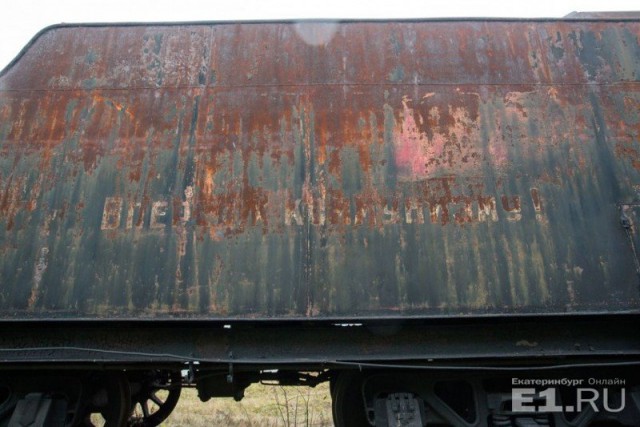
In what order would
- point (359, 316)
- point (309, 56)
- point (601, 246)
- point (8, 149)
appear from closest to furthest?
point (359, 316), point (601, 246), point (8, 149), point (309, 56)

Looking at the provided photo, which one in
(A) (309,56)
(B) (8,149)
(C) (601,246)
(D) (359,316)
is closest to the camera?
(D) (359,316)

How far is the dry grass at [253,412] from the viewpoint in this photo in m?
6.55

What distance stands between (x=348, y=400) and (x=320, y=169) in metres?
1.90

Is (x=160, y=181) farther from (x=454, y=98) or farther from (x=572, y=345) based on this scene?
(x=572, y=345)

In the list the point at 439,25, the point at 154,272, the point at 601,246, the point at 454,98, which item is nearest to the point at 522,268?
the point at 601,246

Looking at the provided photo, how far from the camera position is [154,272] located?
339 cm

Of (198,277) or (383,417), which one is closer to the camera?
(198,277)

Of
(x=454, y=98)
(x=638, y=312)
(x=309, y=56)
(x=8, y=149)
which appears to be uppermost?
(x=309, y=56)

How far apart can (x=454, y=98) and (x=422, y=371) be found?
2.22 m

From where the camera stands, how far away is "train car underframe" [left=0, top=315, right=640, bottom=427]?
11.1 feet

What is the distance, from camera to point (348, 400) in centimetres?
385

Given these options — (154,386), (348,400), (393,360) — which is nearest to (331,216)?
(393,360)

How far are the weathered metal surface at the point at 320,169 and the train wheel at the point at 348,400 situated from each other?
842 mm

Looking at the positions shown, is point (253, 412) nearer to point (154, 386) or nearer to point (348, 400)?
point (154, 386)
